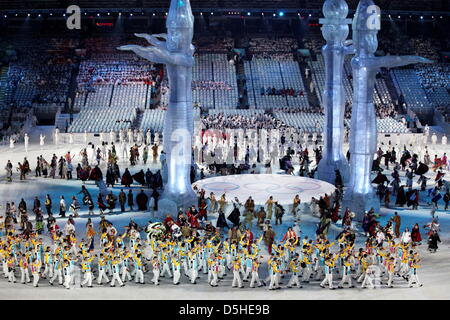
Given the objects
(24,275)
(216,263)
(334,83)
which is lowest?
(24,275)

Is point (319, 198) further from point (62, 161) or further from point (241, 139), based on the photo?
point (241, 139)

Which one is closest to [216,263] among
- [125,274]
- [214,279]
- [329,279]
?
[214,279]

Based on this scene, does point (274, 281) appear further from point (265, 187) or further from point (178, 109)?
point (265, 187)

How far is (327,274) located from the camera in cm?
2188

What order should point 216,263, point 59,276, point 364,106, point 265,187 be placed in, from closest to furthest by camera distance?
point 216,263
point 59,276
point 364,106
point 265,187

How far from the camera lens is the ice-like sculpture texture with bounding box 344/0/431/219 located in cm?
2944

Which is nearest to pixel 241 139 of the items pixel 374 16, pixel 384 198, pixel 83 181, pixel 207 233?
pixel 83 181

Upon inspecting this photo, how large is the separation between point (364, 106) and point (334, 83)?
577cm

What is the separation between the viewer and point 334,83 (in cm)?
3528

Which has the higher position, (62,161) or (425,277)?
(62,161)

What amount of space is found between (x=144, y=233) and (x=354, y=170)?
8.82 meters

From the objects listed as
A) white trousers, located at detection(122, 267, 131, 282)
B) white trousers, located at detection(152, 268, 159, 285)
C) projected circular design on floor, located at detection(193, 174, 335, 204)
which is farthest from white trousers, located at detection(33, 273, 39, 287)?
projected circular design on floor, located at detection(193, 174, 335, 204)

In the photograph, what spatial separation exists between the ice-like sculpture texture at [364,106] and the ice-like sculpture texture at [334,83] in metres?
5.06
